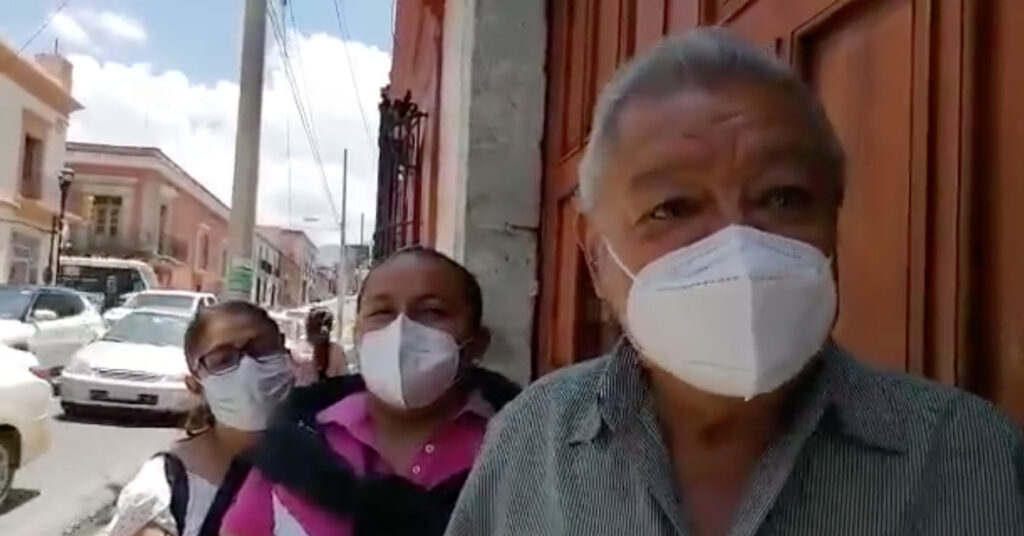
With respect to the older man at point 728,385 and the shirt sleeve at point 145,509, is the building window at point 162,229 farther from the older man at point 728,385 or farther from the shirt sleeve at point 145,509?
the older man at point 728,385

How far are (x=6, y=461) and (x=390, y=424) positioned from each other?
20.9 ft

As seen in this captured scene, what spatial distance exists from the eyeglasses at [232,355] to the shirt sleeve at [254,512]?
2.28ft

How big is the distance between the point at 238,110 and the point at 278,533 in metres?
7.67

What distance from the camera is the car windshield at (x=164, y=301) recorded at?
17.0 m

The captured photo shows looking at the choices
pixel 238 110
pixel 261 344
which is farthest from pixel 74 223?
pixel 261 344

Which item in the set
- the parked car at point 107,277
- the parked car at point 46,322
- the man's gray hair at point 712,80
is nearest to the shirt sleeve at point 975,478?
the man's gray hair at point 712,80

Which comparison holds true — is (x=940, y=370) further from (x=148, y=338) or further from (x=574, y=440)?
(x=148, y=338)

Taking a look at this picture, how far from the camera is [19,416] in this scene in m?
7.40

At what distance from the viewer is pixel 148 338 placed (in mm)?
12688

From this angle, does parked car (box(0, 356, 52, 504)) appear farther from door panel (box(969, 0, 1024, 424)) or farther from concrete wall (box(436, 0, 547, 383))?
door panel (box(969, 0, 1024, 424))

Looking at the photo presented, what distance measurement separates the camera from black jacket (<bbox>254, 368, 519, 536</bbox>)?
5.73 feet

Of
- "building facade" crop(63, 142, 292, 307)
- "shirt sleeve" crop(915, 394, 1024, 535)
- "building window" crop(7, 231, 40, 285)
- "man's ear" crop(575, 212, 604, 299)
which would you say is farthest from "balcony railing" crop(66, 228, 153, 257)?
"shirt sleeve" crop(915, 394, 1024, 535)

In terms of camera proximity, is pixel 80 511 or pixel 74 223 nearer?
pixel 80 511

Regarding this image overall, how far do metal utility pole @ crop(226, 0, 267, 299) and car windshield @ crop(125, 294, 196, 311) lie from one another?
8285 millimetres
